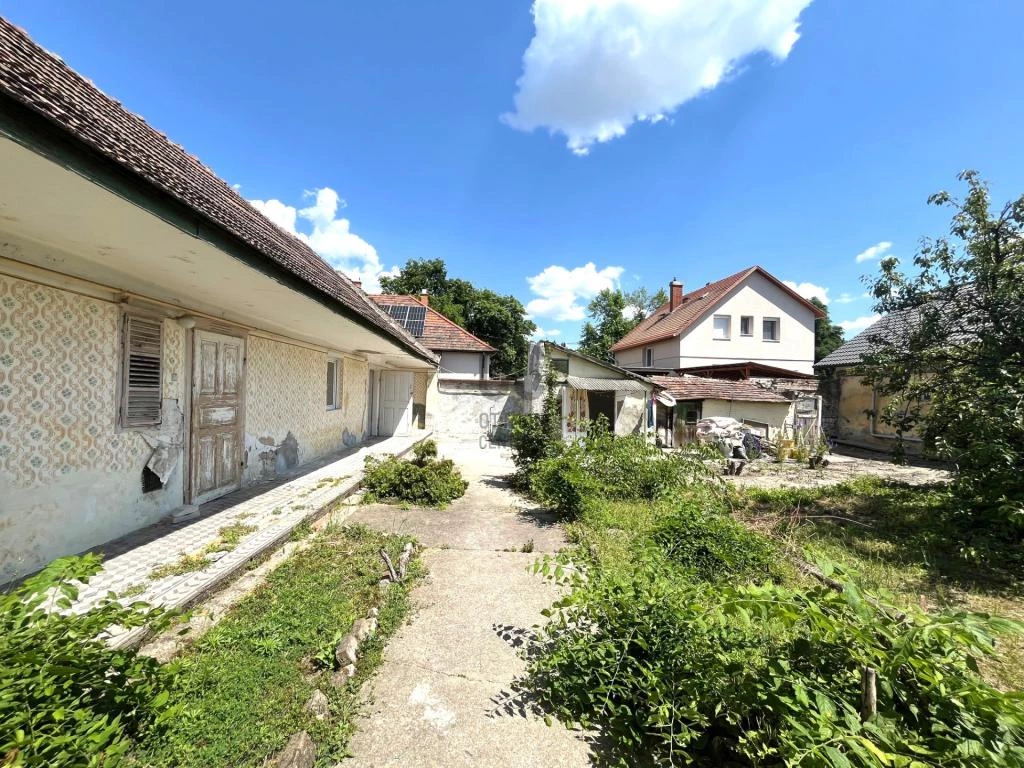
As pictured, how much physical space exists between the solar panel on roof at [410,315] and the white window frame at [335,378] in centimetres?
924

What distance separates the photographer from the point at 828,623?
1.66 metres

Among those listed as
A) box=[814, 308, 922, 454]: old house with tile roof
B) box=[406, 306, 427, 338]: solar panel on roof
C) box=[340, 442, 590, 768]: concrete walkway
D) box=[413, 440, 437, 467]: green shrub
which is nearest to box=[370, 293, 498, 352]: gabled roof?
box=[406, 306, 427, 338]: solar panel on roof

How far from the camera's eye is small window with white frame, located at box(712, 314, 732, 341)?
69.5 feet

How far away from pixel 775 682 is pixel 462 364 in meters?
18.3

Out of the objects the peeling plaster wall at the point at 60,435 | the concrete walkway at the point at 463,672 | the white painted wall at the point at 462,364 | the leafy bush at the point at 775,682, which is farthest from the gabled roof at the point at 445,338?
the leafy bush at the point at 775,682

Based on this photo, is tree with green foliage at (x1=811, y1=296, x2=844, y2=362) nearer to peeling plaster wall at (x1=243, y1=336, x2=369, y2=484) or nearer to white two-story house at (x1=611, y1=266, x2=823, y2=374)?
white two-story house at (x1=611, y1=266, x2=823, y2=374)

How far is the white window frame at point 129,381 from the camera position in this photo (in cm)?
435

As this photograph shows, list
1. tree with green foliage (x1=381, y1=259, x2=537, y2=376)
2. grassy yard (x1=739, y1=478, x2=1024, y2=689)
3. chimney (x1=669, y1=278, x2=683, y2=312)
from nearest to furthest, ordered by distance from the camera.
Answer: grassy yard (x1=739, y1=478, x2=1024, y2=689) → chimney (x1=669, y1=278, x2=683, y2=312) → tree with green foliage (x1=381, y1=259, x2=537, y2=376)

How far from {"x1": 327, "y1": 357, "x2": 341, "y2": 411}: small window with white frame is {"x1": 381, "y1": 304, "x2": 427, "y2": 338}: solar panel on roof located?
366 inches

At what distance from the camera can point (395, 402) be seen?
14.5 meters

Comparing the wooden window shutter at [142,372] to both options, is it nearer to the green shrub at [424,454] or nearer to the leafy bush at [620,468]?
the green shrub at [424,454]

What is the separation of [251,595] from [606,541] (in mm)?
3599

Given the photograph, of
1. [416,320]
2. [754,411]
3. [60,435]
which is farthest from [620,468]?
[416,320]

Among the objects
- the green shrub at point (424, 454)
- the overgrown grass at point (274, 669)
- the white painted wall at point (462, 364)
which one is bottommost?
the overgrown grass at point (274, 669)
